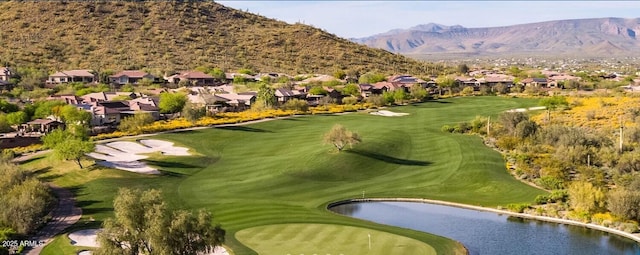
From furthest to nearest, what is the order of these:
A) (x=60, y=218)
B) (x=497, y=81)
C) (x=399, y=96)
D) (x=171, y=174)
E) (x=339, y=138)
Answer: (x=497, y=81)
(x=399, y=96)
(x=339, y=138)
(x=171, y=174)
(x=60, y=218)

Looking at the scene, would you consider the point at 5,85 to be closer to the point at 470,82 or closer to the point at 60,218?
the point at 60,218

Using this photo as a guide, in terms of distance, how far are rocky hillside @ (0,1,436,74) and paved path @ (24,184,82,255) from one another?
98572 millimetres

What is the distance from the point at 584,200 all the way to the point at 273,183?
27.1 meters

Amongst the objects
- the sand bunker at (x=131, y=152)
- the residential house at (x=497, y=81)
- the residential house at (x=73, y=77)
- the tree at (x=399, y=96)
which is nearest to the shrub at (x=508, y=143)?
the sand bunker at (x=131, y=152)

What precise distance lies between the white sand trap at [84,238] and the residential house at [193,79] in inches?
3675

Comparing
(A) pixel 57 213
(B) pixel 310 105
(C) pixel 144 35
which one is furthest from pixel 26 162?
(C) pixel 144 35

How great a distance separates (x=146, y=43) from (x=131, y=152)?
107 meters

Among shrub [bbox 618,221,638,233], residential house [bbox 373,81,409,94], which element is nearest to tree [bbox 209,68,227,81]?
residential house [bbox 373,81,409,94]

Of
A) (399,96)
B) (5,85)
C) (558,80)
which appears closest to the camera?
(5,85)

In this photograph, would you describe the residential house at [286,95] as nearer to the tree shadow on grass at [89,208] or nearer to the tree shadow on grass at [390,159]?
the tree shadow on grass at [390,159]

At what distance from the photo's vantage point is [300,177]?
205 ft

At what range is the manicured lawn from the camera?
48.6 m

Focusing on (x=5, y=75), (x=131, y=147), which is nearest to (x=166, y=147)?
(x=131, y=147)

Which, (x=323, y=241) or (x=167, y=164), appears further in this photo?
(x=167, y=164)
